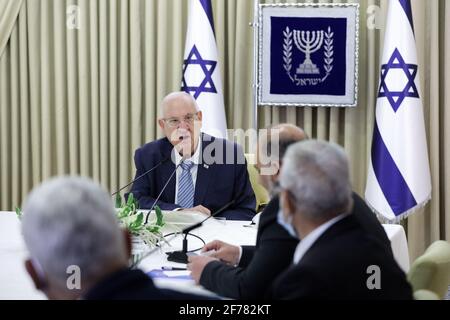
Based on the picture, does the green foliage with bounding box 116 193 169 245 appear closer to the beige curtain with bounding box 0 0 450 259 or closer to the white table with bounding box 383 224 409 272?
the white table with bounding box 383 224 409 272

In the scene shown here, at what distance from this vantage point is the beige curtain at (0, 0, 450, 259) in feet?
17.6

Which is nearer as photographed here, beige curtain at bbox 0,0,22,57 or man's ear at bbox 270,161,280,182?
man's ear at bbox 270,161,280,182

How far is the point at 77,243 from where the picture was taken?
1407 mm

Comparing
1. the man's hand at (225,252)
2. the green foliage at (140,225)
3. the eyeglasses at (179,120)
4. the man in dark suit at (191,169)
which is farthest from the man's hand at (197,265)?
the eyeglasses at (179,120)

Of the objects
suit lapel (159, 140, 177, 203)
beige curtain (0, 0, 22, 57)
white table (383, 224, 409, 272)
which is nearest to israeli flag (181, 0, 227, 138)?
suit lapel (159, 140, 177, 203)

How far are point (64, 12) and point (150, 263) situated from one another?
374 cm

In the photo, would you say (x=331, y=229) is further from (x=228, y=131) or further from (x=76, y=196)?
(x=228, y=131)

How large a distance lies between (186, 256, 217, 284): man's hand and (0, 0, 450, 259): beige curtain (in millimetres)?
3169

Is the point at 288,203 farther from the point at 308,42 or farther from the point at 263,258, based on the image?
the point at 308,42

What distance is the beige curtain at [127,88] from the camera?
5.37m

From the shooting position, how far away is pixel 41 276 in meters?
1.49

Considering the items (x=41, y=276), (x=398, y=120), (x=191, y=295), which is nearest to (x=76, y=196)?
(x=41, y=276)

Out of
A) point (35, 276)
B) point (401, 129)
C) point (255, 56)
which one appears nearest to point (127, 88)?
point (255, 56)

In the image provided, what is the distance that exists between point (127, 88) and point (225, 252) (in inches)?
131
